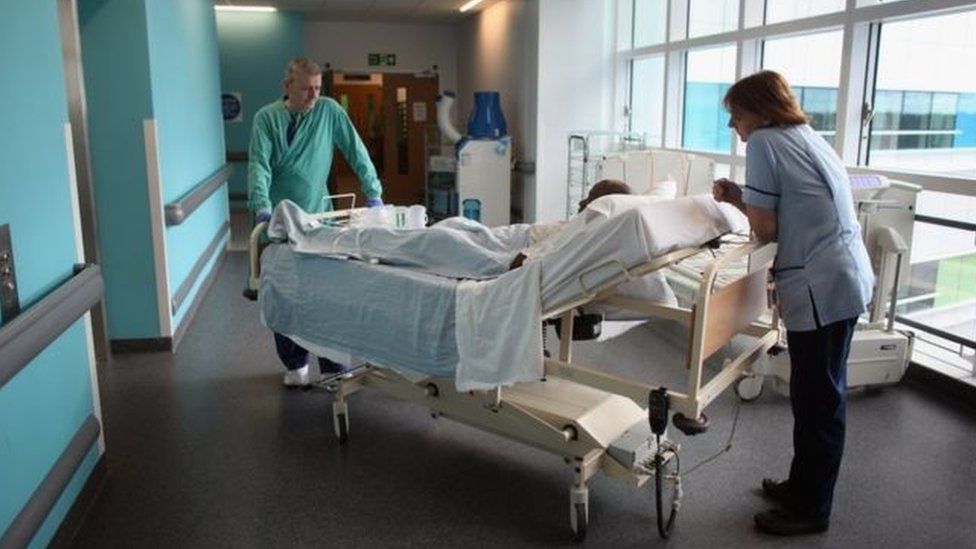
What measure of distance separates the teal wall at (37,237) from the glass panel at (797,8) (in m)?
4.04

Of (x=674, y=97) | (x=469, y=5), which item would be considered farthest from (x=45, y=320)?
(x=469, y=5)

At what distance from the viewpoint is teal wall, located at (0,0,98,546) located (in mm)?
2057

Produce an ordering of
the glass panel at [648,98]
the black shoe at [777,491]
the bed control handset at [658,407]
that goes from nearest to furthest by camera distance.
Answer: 1. the bed control handset at [658,407]
2. the black shoe at [777,491]
3. the glass panel at [648,98]

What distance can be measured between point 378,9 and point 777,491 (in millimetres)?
7912

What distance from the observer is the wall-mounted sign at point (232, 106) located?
32.3ft

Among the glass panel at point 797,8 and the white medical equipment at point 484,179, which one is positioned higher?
the glass panel at point 797,8

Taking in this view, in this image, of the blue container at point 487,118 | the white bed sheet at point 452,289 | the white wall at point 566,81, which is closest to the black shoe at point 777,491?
the white bed sheet at point 452,289

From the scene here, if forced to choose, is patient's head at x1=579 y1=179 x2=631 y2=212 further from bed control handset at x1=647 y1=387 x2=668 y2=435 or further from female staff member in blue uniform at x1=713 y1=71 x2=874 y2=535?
bed control handset at x1=647 y1=387 x2=668 y2=435

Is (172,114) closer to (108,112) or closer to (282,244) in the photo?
(108,112)

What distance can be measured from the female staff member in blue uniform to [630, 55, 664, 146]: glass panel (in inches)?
174

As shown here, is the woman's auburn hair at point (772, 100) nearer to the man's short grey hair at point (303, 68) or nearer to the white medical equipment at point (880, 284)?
the white medical equipment at point (880, 284)

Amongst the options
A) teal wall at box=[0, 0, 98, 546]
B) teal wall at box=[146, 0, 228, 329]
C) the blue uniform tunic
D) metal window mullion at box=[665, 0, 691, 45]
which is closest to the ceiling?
teal wall at box=[146, 0, 228, 329]

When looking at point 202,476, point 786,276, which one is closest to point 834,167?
point 786,276

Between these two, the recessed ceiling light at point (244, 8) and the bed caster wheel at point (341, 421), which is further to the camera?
the recessed ceiling light at point (244, 8)
